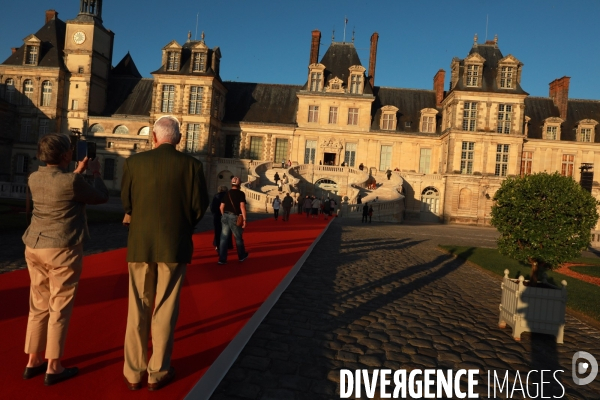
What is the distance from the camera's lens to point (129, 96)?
4475 cm

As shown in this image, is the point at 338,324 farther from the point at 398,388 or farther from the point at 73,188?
the point at 73,188

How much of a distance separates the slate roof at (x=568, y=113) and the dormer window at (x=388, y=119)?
13.0m

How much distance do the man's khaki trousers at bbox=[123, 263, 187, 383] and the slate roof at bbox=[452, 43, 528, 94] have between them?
3986 centimetres

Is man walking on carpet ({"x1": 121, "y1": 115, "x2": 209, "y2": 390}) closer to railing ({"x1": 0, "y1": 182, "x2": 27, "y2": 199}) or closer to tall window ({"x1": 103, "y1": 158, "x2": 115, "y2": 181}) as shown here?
railing ({"x1": 0, "y1": 182, "x2": 27, "y2": 199})

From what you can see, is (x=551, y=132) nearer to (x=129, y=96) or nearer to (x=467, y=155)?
(x=467, y=155)

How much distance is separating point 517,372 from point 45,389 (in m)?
4.52

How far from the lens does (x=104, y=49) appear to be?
43906 millimetres

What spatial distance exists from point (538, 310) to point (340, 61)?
41301 mm

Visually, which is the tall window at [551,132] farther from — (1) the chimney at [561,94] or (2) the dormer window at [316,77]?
(2) the dormer window at [316,77]

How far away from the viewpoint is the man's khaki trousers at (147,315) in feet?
11.7

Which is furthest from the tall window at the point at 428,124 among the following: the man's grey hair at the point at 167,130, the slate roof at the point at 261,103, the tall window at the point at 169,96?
the man's grey hair at the point at 167,130

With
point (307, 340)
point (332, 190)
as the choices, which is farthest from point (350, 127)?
point (307, 340)

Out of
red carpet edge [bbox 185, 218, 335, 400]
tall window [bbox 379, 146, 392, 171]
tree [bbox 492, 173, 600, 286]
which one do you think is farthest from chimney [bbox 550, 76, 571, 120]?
red carpet edge [bbox 185, 218, 335, 400]

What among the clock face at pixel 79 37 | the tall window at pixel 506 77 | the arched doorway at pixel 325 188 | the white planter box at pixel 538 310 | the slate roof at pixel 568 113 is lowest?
the white planter box at pixel 538 310
